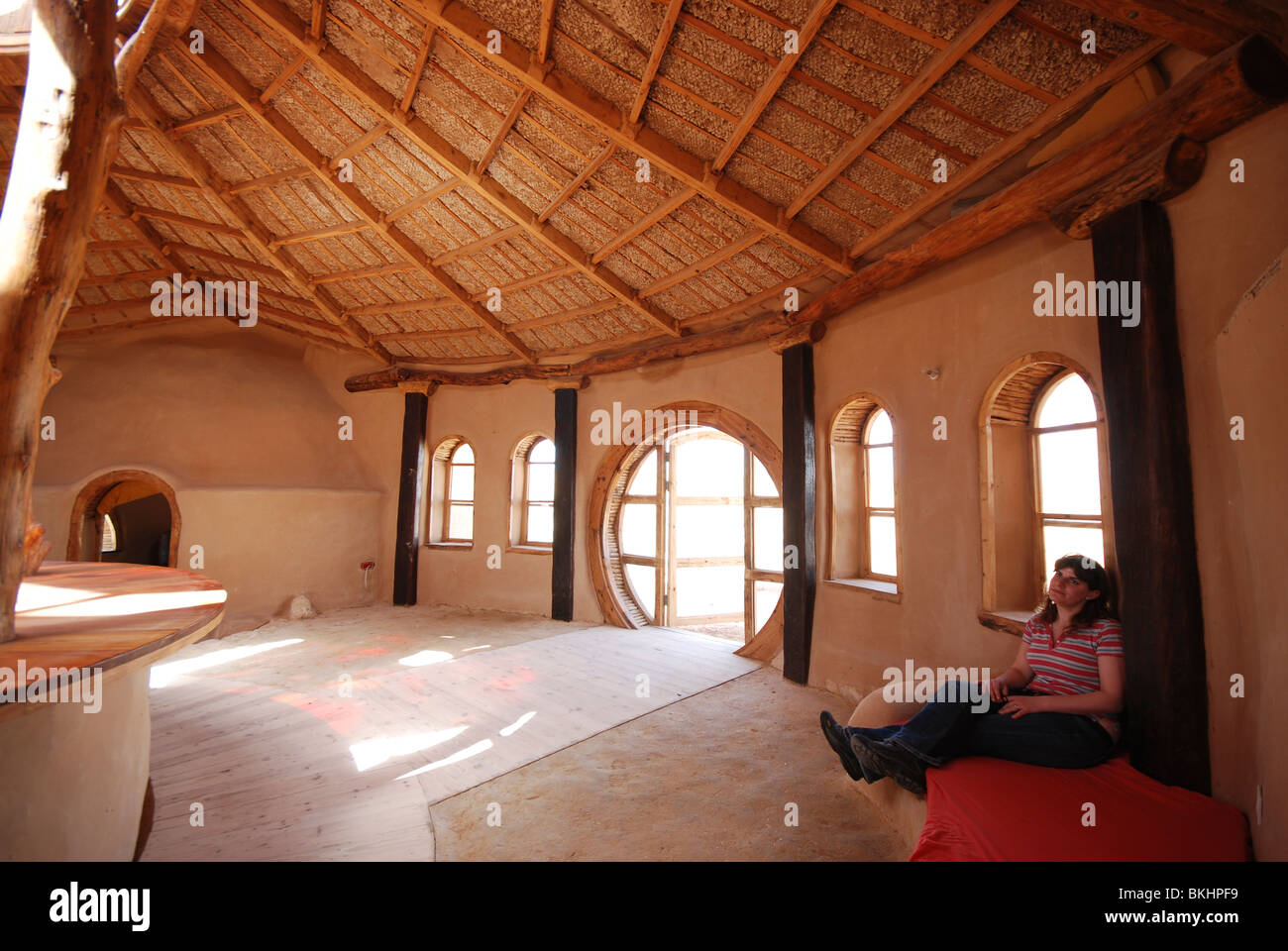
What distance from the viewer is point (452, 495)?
31.8 feet

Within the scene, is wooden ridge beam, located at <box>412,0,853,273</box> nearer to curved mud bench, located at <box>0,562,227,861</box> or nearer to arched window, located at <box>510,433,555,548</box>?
curved mud bench, located at <box>0,562,227,861</box>

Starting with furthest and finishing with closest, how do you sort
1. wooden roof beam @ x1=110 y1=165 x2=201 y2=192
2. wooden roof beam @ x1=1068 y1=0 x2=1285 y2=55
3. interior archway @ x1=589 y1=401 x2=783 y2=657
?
1. interior archway @ x1=589 y1=401 x2=783 y2=657
2. wooden roof beam @ x1=110 y1=165 x2=201 y2=192
3. wooden roof beam @ x1=1068 y1=0 x2=1285 y2=55

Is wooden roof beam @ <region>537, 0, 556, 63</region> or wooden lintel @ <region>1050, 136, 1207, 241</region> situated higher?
wooden roof beam @ <region>537, 0, 556, 63</region>

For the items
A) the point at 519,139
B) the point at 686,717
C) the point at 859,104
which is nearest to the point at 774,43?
the point at 859,104

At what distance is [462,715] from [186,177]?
680cm

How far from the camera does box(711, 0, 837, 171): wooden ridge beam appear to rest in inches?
125

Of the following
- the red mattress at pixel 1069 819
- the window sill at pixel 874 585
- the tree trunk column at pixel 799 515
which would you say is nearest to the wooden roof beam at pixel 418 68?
the tree trunk column at pixel 799 515

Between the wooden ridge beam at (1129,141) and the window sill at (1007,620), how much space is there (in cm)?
244

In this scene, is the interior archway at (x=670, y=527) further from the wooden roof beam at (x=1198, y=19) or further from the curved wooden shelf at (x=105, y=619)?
the curved wooden shelf at (x=105, y=619)

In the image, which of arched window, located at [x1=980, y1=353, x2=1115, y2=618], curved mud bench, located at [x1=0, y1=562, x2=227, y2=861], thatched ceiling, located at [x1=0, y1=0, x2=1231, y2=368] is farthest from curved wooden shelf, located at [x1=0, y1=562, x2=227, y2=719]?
arched window, located at [x1=980, y1=353, x2=1115, y2=618]

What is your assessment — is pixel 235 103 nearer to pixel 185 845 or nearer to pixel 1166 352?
pixel 185 845

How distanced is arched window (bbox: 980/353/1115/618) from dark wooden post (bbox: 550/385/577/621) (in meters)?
5.25
